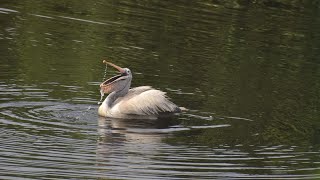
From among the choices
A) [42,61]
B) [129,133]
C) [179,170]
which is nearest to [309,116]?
[129,133]

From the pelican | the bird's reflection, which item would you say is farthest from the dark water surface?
the pelican

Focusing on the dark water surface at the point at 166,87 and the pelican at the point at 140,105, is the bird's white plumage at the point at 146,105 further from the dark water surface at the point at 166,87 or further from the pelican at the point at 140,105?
the dark water surface at the point at 166,87

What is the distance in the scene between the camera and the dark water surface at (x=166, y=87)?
10.7 meters

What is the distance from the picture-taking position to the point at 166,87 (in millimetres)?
14719

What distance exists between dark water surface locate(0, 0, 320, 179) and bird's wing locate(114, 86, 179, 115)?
0.71 ft

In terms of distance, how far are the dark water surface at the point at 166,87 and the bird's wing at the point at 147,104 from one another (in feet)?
0.71

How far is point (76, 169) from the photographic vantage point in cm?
1017

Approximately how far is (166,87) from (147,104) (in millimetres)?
1538

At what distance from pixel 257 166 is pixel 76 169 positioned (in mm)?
1961

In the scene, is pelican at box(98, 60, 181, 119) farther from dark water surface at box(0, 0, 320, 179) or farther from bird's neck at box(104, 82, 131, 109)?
dark water surface at box(0, 0, 320, 179)

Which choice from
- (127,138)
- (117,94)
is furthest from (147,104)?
(127,138)

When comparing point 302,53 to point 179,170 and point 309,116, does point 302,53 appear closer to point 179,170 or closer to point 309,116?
point 309,116

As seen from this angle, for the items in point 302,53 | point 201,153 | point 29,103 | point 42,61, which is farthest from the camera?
point 302,53

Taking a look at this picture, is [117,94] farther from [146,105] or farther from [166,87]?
[166,87]
